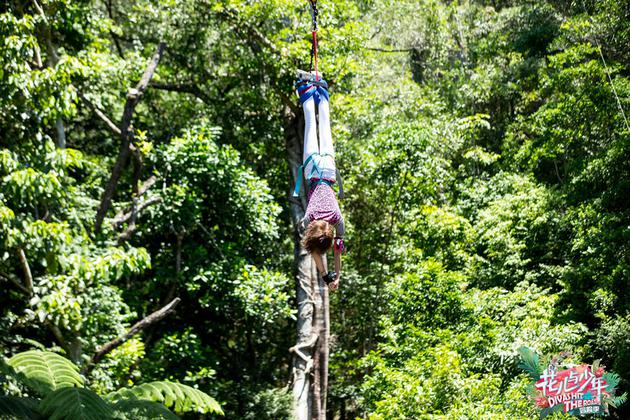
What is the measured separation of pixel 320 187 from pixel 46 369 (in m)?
3.47

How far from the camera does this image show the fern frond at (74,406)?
481 cm

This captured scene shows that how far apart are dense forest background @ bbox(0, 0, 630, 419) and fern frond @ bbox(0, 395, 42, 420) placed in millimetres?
1021

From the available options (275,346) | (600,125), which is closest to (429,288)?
(275,346)

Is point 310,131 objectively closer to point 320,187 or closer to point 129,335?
point 320,187

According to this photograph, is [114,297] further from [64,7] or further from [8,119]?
[64,7]

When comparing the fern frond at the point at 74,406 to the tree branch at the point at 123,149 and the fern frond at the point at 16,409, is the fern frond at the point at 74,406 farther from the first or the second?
the tree branch at the point at 123,149

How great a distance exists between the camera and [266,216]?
959 centimetres

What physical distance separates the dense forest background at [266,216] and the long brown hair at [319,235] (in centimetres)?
313

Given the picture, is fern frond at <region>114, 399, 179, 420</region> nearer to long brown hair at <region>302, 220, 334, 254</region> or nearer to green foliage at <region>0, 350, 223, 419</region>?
green foliage at <region>0, 350, 223, 419</region>

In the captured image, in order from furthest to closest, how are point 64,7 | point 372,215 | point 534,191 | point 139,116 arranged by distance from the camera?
point 372,215
point 534,191
point 139,116
point 64,7

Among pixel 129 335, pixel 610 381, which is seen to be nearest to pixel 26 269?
pixel 129 335

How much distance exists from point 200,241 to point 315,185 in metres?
5.60

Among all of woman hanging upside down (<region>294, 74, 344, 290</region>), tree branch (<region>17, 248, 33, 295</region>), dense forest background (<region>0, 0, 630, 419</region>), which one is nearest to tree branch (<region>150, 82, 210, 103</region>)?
dense forest background (<region>0, 0, 630, 419</region>)

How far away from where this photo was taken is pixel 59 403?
16.2 ft
